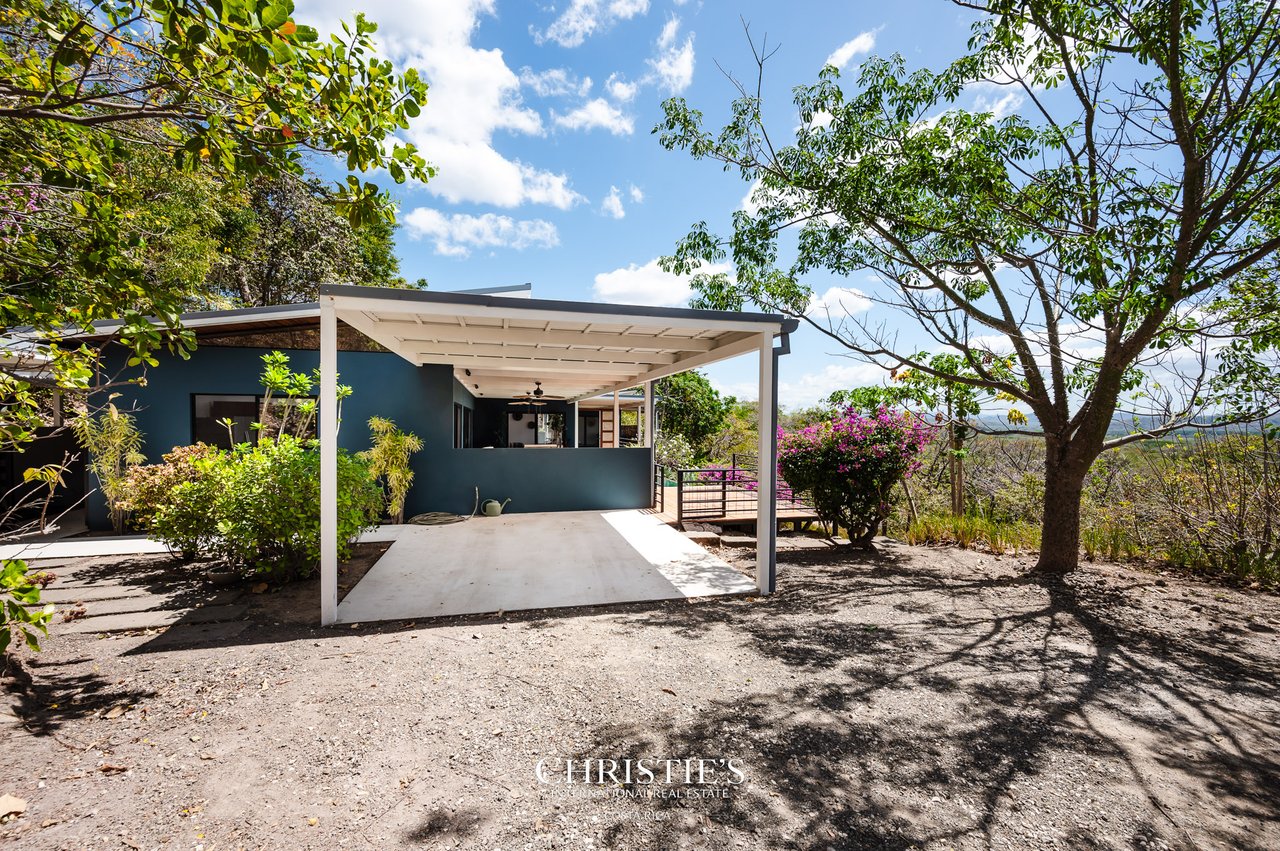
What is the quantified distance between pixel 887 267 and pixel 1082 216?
194 centimetres

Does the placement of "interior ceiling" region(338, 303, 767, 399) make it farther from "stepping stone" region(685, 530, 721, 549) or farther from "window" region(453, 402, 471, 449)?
"stepping stone" region(685, 530, 721, 549)

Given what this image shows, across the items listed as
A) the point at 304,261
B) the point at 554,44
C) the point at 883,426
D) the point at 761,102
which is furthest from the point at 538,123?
the point at 304,261

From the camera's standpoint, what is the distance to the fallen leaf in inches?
81.0

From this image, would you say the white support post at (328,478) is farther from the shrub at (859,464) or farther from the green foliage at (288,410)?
the shrub at (859,464)

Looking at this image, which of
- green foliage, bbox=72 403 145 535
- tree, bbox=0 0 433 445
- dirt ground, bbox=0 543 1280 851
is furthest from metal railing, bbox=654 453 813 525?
green foliage, bbox=72 403 145 535

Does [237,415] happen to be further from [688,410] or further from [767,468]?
[688,410]

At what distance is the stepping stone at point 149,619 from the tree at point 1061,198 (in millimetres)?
6949

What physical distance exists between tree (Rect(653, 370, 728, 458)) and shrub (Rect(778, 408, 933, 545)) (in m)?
10.6

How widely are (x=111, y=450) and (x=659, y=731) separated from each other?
8.77 meters

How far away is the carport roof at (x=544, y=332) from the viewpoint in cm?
453

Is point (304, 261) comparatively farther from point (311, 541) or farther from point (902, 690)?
point (902, 690)

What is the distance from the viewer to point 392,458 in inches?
318

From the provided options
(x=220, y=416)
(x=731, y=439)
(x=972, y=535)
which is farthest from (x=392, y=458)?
(x=731, y=439)

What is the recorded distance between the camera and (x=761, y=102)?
6.58 metres
